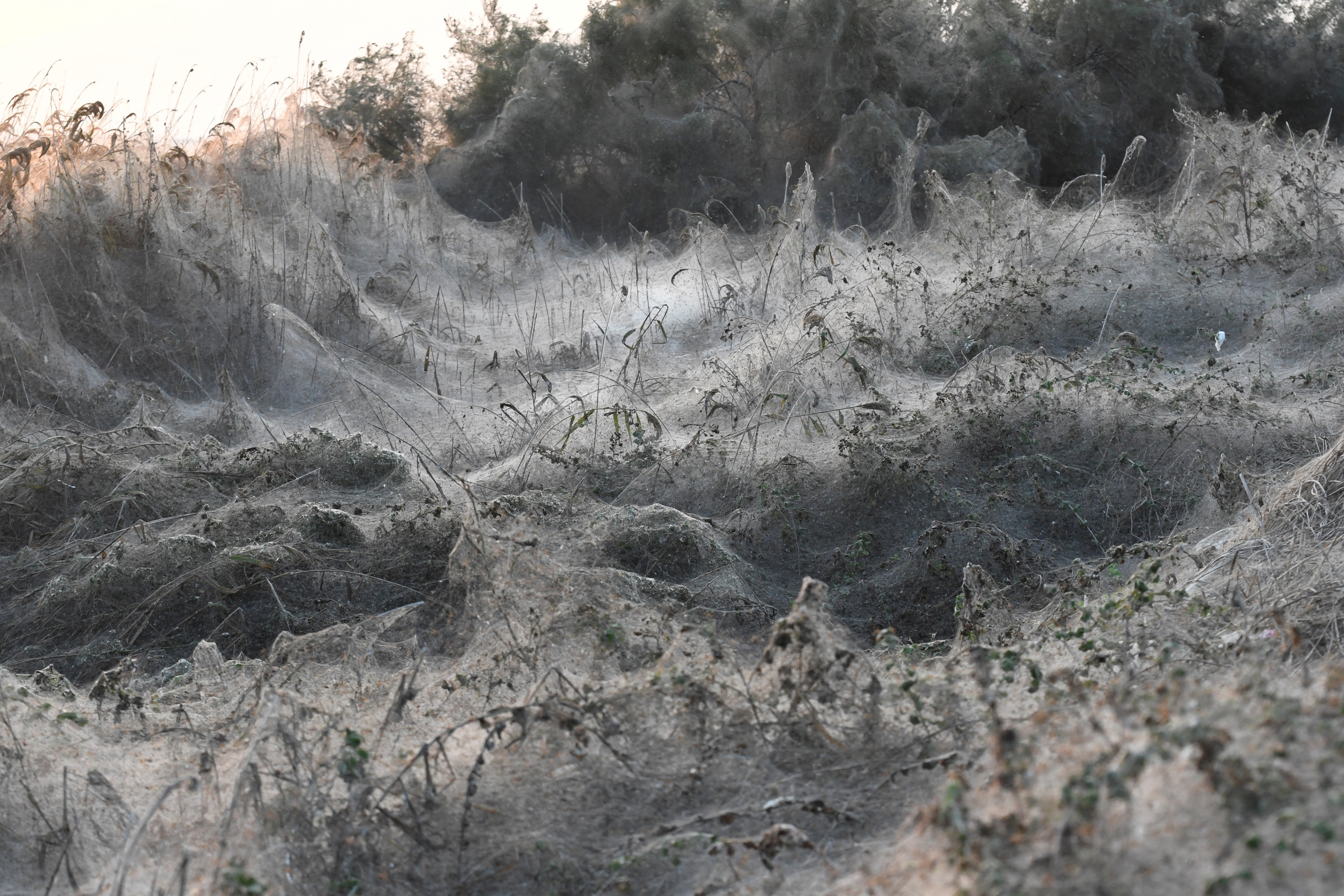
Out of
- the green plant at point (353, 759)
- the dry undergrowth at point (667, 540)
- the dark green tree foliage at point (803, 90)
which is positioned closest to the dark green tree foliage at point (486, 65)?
the dark green tree foliage at point (803, 90)

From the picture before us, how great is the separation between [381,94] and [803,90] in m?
5.19

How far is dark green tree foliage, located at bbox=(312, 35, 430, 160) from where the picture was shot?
1359cm

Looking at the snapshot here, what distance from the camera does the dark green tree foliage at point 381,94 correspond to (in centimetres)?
1359

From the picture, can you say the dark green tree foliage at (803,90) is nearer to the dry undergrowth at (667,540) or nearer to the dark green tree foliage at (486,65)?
the dark green tree foliage at (486,65)

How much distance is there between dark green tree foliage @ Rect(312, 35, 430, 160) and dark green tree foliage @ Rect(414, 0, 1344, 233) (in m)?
0.78

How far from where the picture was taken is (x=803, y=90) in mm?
13234

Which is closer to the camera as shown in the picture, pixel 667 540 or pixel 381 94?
pixel 667 540

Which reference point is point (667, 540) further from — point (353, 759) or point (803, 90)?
point (803, 90)

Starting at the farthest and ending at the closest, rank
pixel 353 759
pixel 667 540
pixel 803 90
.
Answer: pixel 803 90
pixel 667 540
pixel 353 759

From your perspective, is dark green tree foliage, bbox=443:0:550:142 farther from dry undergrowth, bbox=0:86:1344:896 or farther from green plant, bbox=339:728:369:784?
green plant, bbox=339:728:369:784

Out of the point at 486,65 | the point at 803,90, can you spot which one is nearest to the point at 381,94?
the point at 486,65

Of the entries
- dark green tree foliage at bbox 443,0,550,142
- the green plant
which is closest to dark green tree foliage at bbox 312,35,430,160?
dark green tree foliage at bbox 443,0,550,142

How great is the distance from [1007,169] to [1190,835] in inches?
435

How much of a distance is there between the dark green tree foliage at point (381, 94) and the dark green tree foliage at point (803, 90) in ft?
2.56
